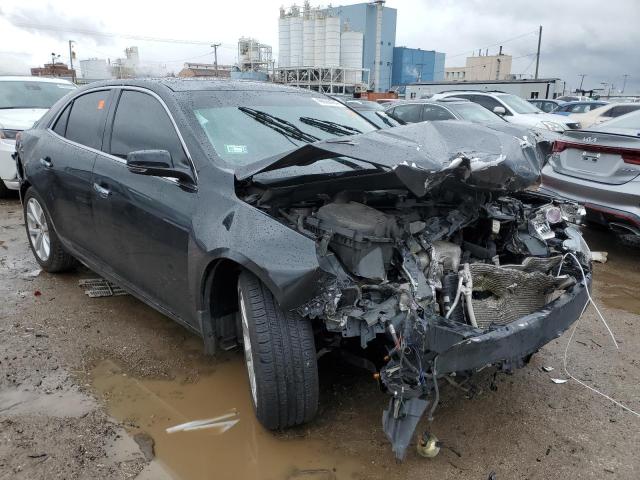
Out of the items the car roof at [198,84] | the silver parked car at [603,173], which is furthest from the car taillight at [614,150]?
the car roof at [198,84]

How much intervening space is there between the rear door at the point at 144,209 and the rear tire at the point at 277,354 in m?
0.60

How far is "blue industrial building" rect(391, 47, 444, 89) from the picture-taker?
67.4m

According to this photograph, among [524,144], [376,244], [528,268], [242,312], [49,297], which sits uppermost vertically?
[524,144]

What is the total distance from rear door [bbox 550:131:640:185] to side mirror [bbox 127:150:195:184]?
3.90 meters

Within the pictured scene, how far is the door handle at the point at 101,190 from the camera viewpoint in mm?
3437

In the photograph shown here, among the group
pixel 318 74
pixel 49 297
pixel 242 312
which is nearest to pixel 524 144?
pixel 242 312

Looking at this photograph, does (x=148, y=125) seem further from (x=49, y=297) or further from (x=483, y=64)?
(x=483, y=64)

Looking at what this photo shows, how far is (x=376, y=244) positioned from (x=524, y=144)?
105 centimetres

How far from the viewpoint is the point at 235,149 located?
2.99 meters

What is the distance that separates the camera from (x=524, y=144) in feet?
9.24

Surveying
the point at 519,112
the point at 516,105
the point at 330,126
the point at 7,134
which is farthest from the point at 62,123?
the point at 516,105

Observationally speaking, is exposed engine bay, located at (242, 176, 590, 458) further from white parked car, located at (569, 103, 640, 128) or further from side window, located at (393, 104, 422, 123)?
white parked car, located at (569, 103, 640, 128)

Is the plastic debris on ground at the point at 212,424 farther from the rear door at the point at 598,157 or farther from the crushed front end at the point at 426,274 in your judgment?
the rear door at the point at 598,157

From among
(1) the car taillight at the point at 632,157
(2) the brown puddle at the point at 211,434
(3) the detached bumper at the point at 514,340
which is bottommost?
(2) the brown puddle at the point at 211,434
